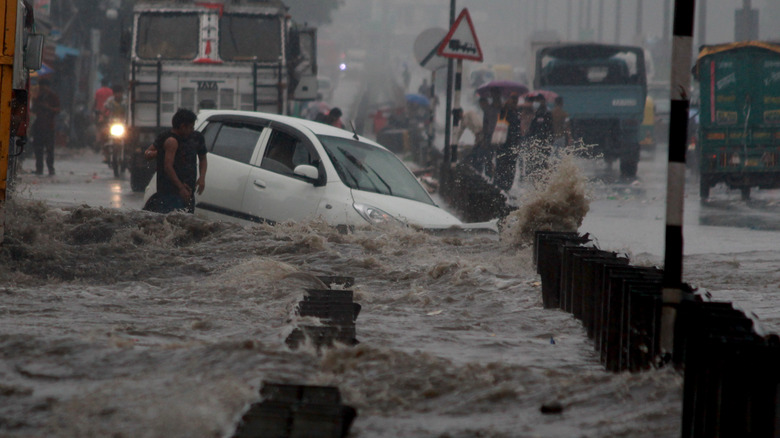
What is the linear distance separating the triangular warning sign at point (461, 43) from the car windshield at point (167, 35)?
4.33 m

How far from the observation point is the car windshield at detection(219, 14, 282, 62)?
1845cm

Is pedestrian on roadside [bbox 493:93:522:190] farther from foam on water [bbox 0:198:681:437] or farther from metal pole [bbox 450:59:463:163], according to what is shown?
foam on water [bbox 0:198:681:437]

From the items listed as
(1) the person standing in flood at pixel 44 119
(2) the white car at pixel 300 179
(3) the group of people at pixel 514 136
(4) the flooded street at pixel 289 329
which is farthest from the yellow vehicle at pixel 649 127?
(2) the white car at pixel 300 179

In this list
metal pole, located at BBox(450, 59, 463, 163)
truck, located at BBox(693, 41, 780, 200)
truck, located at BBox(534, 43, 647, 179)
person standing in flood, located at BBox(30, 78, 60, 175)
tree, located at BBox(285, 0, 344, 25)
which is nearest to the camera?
metal pole, located at BBox(450, 59, 463, 163)

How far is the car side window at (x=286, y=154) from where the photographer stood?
1037 centimetres

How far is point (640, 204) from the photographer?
18.7m

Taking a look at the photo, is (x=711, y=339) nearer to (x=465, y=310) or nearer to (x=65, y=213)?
(x=465, y=310)

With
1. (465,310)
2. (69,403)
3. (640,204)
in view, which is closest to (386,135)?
(640,204)

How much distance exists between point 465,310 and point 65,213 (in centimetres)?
541

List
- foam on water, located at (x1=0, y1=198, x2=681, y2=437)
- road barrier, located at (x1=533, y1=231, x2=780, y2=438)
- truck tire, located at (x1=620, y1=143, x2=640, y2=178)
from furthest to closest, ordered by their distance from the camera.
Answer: truck tire, located at (x1=620, y1=143, x2=640, y2=178) < foam on water, located at (x1=0, y1=198, x2=681, y2=437) < road barrier, located at (x1=533, y1=231, x2=780, y2=438)

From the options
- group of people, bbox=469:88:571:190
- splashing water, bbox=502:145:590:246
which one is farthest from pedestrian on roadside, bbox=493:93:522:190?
splashing water, bbox=502:145:590:246

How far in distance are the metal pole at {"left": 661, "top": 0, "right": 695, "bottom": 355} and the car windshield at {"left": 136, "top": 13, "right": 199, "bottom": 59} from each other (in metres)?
14.8

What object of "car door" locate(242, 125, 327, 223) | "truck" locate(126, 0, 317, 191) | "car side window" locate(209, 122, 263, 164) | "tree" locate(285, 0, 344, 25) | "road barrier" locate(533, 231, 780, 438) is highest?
"tree" locate(285, 0, 344, 25)

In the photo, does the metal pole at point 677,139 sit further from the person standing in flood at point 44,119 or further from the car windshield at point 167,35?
the person standing in flood at point 44,119
